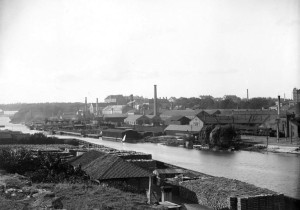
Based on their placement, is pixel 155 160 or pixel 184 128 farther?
pixel 184 128

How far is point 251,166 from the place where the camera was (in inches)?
467

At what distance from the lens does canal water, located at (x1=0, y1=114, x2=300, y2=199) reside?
9025 mm

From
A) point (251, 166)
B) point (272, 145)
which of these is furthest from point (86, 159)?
point (272, 145)

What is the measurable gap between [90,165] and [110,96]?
159 ft

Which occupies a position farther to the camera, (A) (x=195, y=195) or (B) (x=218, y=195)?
(A) (x=195, y=195)

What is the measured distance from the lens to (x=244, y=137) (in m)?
20.1

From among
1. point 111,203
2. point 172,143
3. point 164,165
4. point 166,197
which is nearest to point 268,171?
point 164,165

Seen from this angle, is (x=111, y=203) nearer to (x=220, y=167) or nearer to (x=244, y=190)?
(x=244, y=190)

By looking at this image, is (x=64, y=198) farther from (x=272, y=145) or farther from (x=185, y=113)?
(x=185, y=113)

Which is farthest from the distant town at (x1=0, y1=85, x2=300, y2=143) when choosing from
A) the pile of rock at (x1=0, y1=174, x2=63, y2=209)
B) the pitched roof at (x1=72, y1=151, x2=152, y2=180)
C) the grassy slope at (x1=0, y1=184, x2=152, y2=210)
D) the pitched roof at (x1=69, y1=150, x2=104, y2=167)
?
the pile of rock at (x1=0, y1=174, x2=63, y2=209)

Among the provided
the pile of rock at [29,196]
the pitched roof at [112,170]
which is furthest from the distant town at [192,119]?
the pile of rock at [29,196]

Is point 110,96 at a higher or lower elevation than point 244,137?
higher

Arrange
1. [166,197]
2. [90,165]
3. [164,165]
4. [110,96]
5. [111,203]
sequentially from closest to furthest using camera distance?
[111,203], [166,197], [90,165], [164,165], [110,96]

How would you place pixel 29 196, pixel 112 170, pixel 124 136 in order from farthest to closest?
pixel 124 136 < pixel 112 170 < pixel 29 196
